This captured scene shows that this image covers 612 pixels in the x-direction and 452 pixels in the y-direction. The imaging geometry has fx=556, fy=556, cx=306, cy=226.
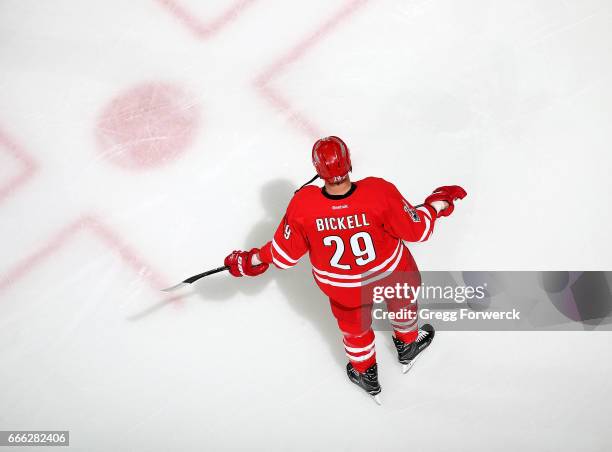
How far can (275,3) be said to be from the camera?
11.3 feet

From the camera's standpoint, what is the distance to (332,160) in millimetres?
1962

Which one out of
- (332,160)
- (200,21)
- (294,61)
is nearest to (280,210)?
(294,61)

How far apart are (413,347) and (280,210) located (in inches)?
40.3

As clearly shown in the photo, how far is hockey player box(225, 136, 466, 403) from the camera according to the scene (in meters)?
2.04

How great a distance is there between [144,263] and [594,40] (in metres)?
2.87

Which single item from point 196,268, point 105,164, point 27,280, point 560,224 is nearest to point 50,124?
point 105,164

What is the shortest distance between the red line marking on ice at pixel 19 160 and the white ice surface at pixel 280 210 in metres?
0.03

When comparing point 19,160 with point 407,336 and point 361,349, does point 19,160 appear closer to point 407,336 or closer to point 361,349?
point 361,349

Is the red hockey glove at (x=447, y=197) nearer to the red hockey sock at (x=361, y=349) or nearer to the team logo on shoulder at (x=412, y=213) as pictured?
the team logo on shoulder at (x=412, y=213)

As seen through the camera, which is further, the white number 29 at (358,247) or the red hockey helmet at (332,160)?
the white number 29 at (358,247)

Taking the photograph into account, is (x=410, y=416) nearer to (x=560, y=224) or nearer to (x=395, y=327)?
(x=395, y=327)

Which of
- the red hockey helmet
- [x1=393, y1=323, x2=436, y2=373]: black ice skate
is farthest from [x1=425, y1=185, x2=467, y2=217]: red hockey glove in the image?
[x1=393, y1=323, x2=436, y2=373]: black ice skate

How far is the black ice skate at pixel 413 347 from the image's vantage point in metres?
2.72

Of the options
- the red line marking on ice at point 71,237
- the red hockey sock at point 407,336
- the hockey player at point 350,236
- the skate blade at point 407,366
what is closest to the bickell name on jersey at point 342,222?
Result: the hockey player at point 350,236
